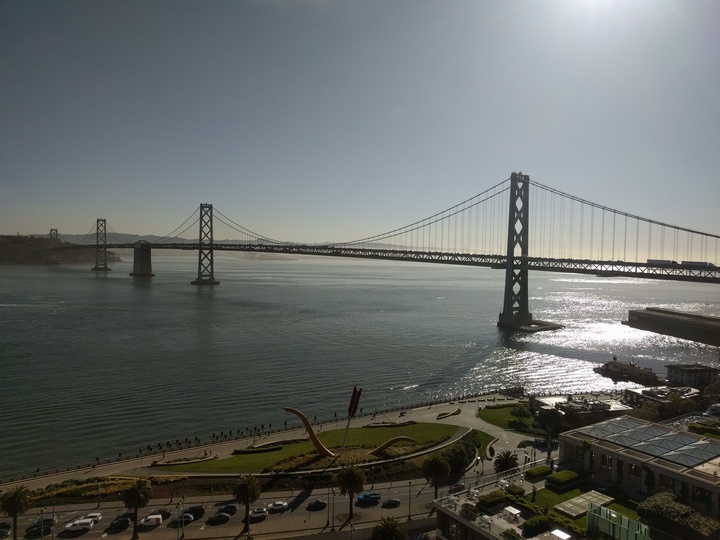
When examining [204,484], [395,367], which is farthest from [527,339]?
[204,484]

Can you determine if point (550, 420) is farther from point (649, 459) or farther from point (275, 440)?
point (275, 440)

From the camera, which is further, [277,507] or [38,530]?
[277,507]

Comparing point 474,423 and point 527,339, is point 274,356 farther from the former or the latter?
point 527,339

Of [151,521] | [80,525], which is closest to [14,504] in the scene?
[80,525]

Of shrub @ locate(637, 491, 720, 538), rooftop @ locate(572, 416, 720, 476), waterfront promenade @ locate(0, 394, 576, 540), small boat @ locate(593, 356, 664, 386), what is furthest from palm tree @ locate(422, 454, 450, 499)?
small boat @ locate(593, 356, 664, 386)

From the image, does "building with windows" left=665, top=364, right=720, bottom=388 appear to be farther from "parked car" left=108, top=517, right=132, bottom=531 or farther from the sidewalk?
"parked car" left=108, top=517, right=132, bottom=531
